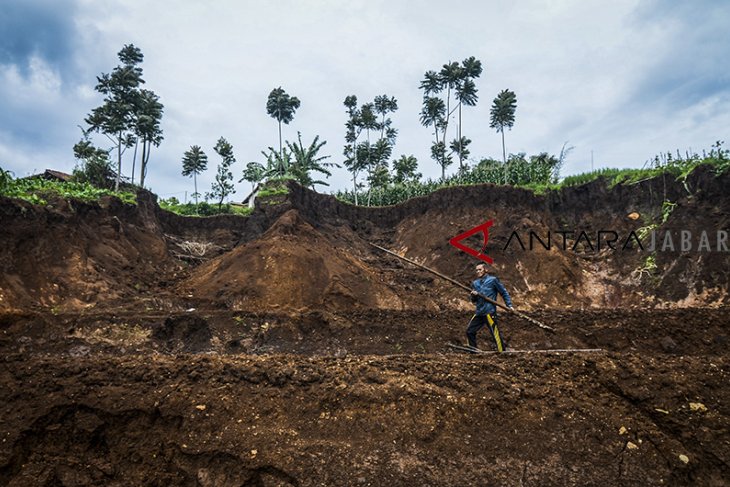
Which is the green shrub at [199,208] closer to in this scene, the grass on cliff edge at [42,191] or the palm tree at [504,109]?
the grass on cliff edge at [42,191]

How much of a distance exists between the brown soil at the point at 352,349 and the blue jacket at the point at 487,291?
5.57 feet

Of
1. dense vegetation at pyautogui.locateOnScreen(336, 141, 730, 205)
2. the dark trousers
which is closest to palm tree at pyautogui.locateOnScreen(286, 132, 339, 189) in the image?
dense vegetation at pyautogui.locateOnScreen(336, 141, 730, 205)

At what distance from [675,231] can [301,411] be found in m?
15.7

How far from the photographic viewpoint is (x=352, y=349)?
10.1 meters

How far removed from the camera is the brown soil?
13.0ft

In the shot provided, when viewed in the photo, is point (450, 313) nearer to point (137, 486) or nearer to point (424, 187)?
point (137, 486)

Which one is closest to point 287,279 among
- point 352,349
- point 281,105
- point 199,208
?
point 352,349

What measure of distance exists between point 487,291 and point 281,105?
110 feet

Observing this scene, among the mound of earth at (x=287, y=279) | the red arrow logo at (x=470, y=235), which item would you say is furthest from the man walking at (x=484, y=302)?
the red arrow logo at (x=470, y=235)

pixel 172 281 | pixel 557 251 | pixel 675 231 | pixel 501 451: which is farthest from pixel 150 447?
pixel 675 231

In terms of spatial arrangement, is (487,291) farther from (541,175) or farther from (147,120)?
(147,120)

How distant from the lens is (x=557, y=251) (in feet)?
52.4

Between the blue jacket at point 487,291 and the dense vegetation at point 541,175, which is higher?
the dense vegetation at point 541,175

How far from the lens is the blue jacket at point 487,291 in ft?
25.2
